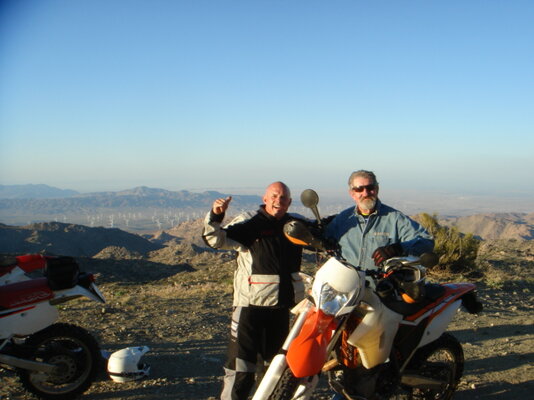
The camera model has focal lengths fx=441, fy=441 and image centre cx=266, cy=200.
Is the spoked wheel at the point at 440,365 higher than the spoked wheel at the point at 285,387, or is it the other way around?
the spoked wheel at the point at 285,387

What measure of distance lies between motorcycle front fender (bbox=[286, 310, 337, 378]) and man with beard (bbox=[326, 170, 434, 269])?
112 centimetres

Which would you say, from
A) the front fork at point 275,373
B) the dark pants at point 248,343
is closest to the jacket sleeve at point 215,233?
the dark pants at point 248,343

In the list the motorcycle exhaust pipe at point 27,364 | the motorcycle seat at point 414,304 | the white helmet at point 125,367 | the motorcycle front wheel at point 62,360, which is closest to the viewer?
the motorcycle seat at point 414,304

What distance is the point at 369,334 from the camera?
2.91 meters

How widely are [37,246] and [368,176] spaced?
49.2 metres

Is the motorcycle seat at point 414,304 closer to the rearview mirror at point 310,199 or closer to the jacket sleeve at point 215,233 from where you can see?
the rearview mirror at point 310,199

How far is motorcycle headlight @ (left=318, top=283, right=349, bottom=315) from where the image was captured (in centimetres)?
261

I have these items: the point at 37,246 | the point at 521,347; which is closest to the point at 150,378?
the point at 521,347

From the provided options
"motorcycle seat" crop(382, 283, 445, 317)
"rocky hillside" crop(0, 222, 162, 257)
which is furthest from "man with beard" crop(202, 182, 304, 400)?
"rocky hillside" crop(0, 222, 162, 257)

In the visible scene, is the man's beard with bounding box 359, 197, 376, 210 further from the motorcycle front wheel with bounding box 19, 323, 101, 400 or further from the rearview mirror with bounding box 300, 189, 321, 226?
the motorcycle front wheel with bounding box 19, 323, 101, 400

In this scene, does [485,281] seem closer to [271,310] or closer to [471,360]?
[471,360]

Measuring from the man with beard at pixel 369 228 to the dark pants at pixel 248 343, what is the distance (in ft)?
2.68

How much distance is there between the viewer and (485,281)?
10.0 meters

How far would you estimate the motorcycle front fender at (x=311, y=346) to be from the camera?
2.47 m
